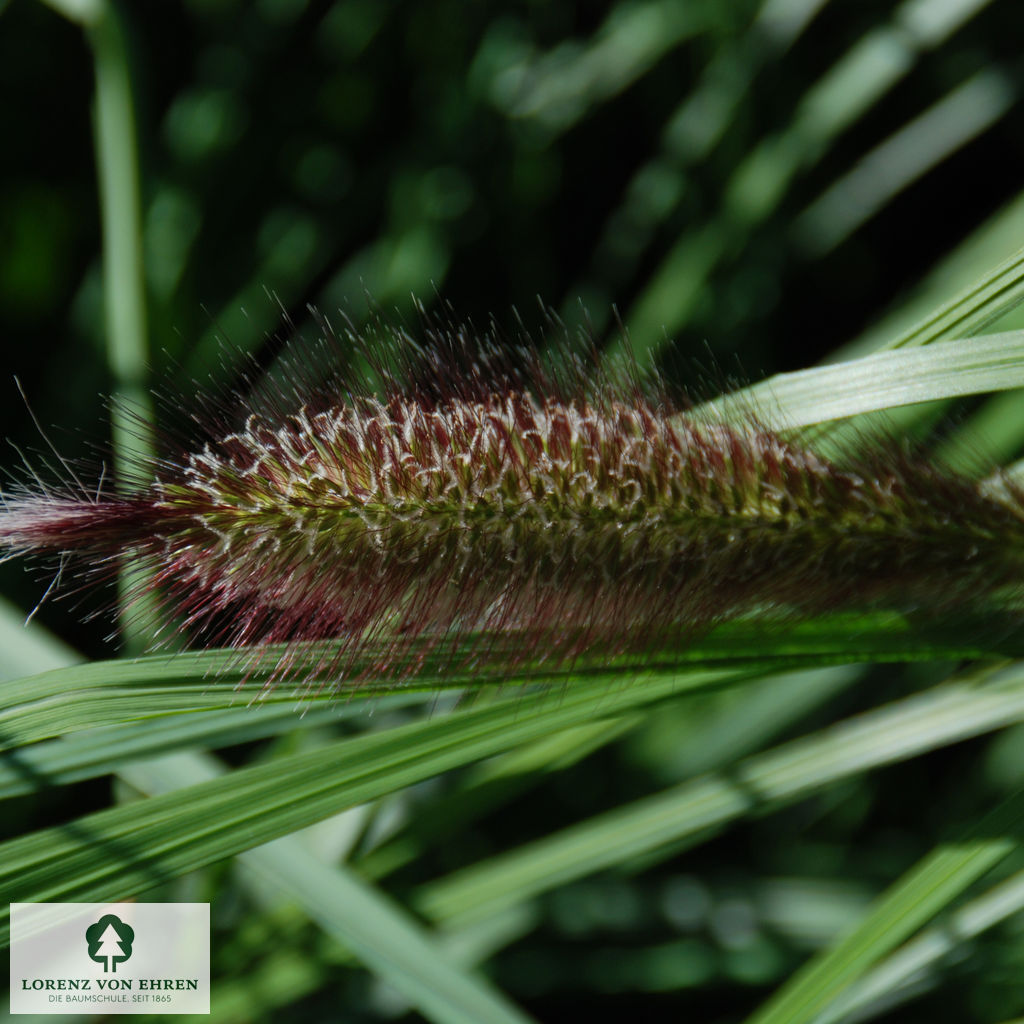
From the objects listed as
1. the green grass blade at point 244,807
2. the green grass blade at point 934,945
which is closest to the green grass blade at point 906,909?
the green grass blade at point 934,945

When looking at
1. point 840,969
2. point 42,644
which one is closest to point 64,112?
point 42,644

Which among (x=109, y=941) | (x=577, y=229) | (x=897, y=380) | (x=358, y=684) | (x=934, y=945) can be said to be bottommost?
(x=934, y=945)

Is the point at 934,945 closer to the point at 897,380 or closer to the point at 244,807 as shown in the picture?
the point at 897,380

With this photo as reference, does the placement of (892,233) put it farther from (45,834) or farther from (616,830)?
(45,834)

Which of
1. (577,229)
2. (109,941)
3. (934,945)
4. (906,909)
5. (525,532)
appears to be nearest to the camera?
(525,532)

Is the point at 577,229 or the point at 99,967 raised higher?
the point at 577,229

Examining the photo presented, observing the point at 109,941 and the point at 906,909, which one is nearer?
the point at 906,909

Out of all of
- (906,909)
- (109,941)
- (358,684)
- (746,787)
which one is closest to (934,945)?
(906,909)
